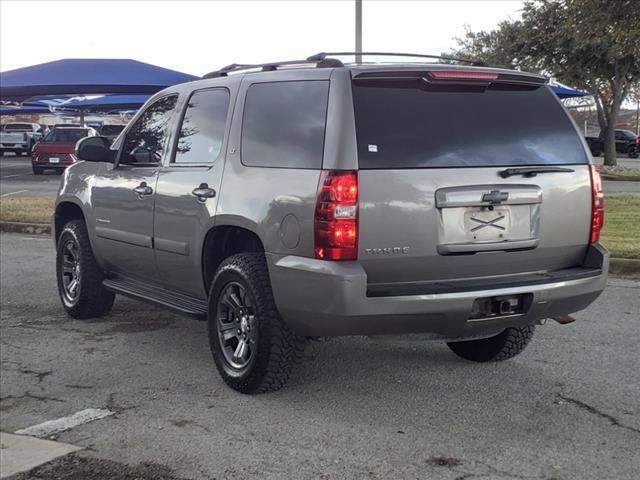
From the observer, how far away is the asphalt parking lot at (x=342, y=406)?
3590mm

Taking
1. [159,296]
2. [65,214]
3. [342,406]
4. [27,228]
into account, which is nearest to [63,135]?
[27,228]

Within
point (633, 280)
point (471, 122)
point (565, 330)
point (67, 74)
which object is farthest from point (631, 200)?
point (67, 74)

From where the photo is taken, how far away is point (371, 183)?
392 centimetres

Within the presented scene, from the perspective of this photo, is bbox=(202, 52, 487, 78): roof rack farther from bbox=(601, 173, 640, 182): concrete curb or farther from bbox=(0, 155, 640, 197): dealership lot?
bbox=(601, 173, 640, 182): concrete curb

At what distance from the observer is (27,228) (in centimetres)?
1263

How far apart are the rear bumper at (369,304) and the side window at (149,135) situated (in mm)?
1833

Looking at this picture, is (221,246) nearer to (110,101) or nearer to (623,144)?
(110,101)

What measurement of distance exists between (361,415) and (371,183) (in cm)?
128

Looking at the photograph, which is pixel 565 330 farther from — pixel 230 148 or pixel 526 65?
pixel 526 65

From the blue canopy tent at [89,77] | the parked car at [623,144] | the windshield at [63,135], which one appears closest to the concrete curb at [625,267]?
the blue canopy tent at [89,77]

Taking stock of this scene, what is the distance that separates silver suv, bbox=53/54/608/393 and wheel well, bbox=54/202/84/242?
199 cm

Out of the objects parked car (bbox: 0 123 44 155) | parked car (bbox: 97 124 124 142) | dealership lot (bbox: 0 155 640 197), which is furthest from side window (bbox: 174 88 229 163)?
parked car (bbox: 0 123 44 155)

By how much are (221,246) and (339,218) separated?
1266 mm

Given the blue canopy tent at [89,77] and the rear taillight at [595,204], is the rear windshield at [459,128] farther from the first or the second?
the blue canopy tent at [89,77]
